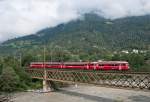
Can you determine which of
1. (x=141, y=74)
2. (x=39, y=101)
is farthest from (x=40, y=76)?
(x=141, y=74)

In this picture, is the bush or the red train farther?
the bush

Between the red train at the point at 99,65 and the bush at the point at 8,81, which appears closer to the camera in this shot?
the red train at the point at 99,65

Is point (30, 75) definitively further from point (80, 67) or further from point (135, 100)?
point (135, 100)

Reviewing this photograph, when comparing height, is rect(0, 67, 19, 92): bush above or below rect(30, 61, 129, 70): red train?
below

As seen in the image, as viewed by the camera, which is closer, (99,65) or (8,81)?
(99,65)

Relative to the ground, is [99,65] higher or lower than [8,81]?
higher

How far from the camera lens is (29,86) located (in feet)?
254

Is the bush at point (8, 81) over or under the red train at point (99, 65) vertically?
under

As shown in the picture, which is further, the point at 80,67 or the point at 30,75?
the point at 30,75

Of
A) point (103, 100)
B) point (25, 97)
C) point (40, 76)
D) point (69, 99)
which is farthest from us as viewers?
point (40, 76)

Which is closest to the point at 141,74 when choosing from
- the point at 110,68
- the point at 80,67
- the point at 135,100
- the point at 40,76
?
the point at 135,100

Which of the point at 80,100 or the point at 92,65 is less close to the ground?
the point at 92,65

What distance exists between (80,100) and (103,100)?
4.36 metres

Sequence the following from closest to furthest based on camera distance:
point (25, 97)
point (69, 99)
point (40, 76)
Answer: point (69, 99) < point (25, 97) < point (40, 76)
